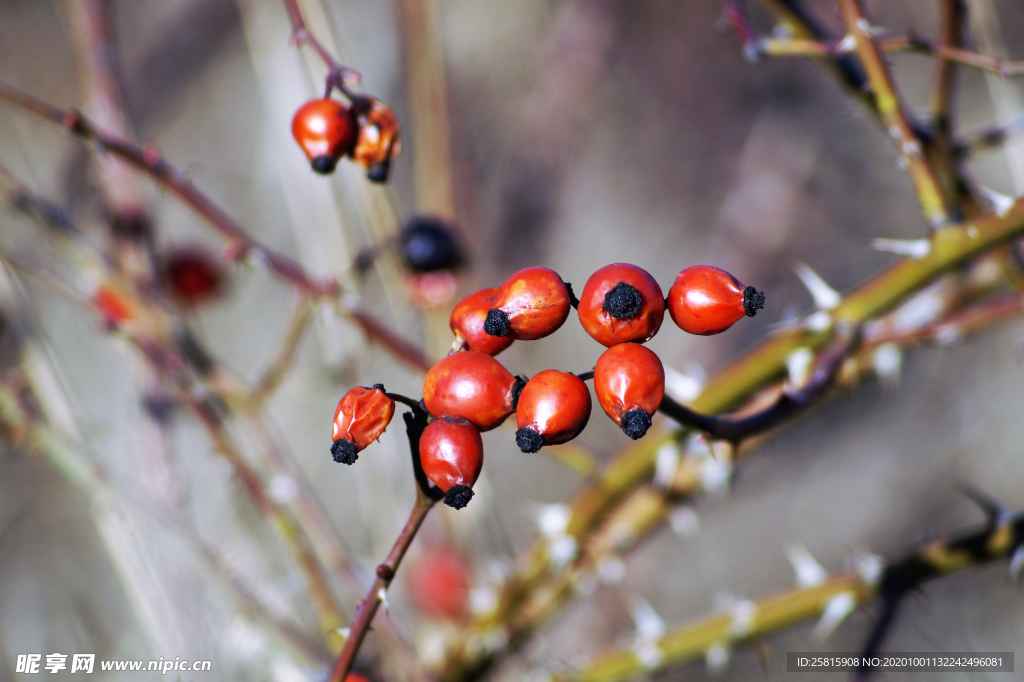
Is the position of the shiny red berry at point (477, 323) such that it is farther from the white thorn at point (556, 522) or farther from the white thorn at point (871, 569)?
the white thorn at point (871, 569)

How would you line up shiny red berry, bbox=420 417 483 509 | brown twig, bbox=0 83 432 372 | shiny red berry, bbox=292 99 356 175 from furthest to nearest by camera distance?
brown twig, bbox=0 83 432 372, shiny red berry, bbox=292 99 356 175, shiny red berry, bbox=420 417 483 509

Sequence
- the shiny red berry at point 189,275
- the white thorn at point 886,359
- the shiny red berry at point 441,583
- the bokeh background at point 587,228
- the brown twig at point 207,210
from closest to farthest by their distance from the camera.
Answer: the brown twig at point 207,210 < the white thorn at point 886,359 < the shiny red berry at point 189,275 < the shiny red berry at point 441,583 < the bokeh background at point 587,228

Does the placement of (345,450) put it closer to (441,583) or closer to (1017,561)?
(1017,561)

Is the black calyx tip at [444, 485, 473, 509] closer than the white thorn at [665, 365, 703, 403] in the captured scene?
Yes

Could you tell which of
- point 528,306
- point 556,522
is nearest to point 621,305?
point 528,306

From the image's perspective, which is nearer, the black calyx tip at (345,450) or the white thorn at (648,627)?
the black calyx tip at (345,450)

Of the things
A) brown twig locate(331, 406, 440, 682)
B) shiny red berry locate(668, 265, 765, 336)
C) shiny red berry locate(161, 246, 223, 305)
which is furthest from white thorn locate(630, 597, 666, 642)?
shiny red berry locate(161, 246, 223, 305)

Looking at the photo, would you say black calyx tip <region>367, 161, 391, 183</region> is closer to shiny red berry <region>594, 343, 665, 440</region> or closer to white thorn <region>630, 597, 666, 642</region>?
shiny red berry <region>594, 343, 665, 440</region>

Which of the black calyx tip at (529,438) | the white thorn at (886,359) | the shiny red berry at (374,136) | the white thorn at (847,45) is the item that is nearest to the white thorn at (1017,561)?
the white thorn at (886,359)
